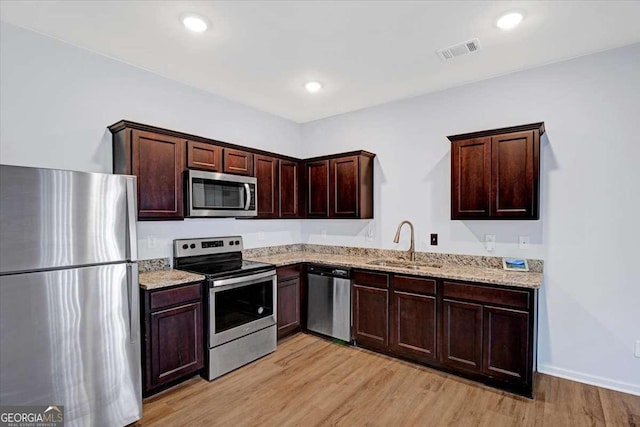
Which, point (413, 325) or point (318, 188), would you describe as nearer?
point (413, 325)

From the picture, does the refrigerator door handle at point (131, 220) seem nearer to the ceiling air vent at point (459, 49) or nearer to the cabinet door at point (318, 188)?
the cabinet door at point (318, 188)

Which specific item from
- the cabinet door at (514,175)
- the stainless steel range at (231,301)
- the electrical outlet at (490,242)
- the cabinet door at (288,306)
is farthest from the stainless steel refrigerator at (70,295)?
the electrical outlet at (490,242)

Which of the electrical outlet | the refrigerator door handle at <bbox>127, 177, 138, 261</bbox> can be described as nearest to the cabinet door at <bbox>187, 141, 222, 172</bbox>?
the refrigerator door handle at <bbox>127, 177, 138, 261</bbox>

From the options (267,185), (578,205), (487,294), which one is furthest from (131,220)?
(578,205)

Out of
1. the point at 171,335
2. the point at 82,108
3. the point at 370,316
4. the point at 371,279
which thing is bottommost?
the point at 370,316

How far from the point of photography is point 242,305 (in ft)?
10.8

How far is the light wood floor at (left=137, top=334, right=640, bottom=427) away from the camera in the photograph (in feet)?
7.84

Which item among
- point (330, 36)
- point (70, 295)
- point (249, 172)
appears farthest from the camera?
point (249, 172)

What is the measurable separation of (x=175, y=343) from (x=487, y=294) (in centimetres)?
271

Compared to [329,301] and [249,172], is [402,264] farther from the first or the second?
[249,172]

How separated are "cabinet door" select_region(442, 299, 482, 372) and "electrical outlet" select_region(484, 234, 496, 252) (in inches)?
29.8

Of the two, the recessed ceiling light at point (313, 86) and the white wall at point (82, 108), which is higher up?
the recessed ceiling light at point (313, 86)

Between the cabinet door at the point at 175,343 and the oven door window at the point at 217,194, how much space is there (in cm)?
100

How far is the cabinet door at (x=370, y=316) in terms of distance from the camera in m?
3.41
